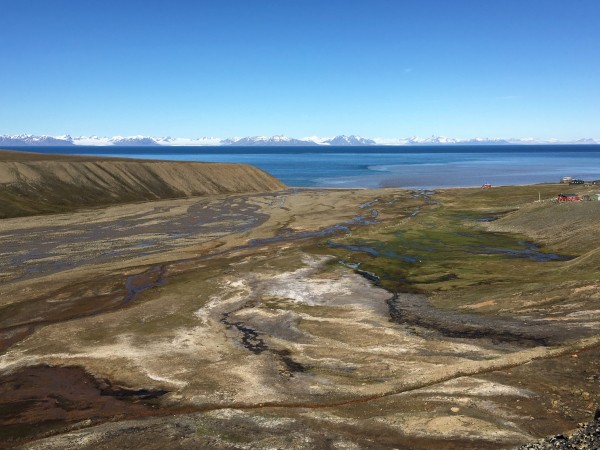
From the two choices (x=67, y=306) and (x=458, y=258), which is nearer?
(x=67, y=306)

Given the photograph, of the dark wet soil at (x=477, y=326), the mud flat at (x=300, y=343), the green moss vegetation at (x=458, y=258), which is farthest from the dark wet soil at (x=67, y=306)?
the dark wet soil at (x=477, y=326)

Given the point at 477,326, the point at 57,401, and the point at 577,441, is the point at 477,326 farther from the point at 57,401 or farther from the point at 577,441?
the point at 57,401

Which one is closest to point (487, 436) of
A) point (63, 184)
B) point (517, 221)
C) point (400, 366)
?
point (400, 366)

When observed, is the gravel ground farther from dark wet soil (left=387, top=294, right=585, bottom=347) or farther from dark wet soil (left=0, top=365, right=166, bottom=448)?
dark wet soil (left=0, top=365, right=166, bottom=448)

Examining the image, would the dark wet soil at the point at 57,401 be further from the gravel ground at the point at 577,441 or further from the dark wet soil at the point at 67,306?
the gravel ground at the point at 577,441

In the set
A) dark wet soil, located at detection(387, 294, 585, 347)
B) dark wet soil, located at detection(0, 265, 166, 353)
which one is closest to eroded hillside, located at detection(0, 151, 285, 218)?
dark wet soil, located at detection(0, 265, 166, 353)

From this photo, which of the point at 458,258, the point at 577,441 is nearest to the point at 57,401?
the point at 577,441

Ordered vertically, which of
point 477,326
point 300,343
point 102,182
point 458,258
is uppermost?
point 102,182

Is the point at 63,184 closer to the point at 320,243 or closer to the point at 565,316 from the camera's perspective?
the point at 320,243

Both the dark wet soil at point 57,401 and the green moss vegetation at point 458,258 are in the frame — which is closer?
the dark wet soil at point 57,401
